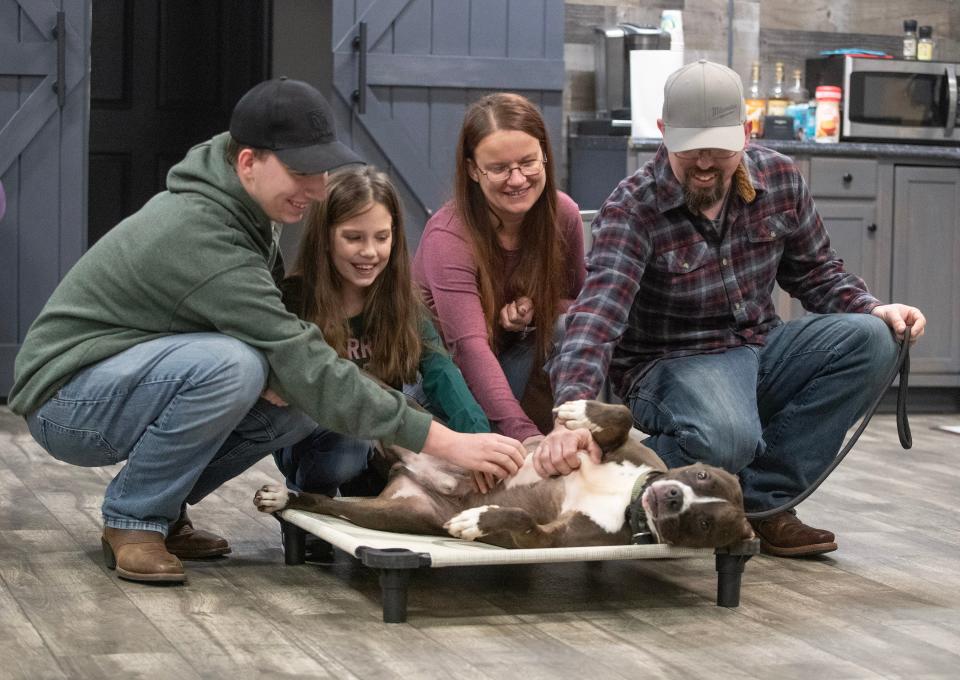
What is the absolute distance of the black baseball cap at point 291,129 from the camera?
8.31 ft

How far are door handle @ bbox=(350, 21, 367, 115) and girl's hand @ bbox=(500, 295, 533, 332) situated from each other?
2.41 m

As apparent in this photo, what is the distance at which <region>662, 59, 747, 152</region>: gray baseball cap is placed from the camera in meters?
2.85

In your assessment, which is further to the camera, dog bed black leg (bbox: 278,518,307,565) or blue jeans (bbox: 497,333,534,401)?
blue jeans (bbox: 497,333,534,401)

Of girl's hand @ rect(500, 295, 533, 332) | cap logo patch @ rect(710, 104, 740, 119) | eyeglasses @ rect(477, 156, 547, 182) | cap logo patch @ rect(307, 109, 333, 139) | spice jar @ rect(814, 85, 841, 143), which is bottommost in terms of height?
girl's hand @ rect(500, 295, 533, 332)

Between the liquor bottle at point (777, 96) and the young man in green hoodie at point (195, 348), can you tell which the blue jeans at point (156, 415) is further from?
the liquor bottle at point (777, 96)

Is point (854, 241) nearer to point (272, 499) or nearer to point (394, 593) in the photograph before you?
point (272, 499)

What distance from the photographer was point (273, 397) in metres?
2.69

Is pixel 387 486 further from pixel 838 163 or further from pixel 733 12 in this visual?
pixel 733 12

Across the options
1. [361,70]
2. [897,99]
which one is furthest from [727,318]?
[897,99]

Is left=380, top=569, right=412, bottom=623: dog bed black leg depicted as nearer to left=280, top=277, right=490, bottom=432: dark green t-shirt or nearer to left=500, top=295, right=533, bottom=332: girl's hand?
left=280, top=277, right=490, bottom=432: dark green t-shirt

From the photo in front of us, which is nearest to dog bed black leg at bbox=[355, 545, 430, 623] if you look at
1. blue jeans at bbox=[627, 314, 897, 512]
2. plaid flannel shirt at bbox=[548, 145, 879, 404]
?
plaid flannel shirt at bbox=[548, 145, 879, 404]

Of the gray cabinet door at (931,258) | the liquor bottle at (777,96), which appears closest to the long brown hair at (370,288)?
the liquor bottle at (777,96)

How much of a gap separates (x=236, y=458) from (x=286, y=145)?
0.66m

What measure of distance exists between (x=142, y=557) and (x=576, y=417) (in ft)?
2.72
